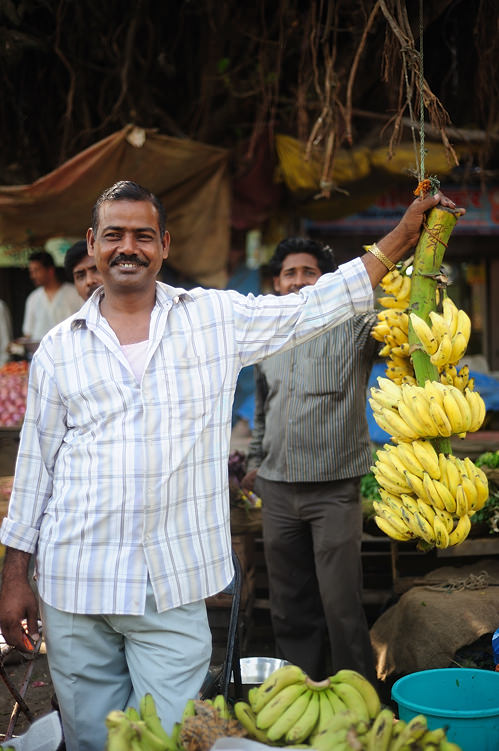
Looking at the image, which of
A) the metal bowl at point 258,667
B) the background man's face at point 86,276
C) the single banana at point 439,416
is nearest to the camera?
the single banana at point 439,416

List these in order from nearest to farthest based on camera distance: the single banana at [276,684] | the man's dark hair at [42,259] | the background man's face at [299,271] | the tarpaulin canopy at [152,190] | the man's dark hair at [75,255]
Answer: the single banana at [276,684] → the background man's face at [299,271] → the man's dark hair at [75,255] → the tarpaulin canopy at [152,190] → the man's dark hair at [42,259]

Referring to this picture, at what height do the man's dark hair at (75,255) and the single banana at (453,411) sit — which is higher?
the man's dark hair at (75,255)

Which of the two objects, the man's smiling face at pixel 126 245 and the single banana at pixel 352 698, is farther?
the man's smiling face at pixel 126 245

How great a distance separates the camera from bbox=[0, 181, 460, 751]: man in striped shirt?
2049mm

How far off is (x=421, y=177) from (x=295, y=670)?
57.8 inches

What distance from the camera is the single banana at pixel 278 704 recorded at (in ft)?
5.63

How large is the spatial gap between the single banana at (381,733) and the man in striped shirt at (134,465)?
2.02 ft

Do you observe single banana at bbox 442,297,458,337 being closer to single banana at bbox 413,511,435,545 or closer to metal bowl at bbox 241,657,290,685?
single banana at bbox 413,511,435,545

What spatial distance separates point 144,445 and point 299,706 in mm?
762

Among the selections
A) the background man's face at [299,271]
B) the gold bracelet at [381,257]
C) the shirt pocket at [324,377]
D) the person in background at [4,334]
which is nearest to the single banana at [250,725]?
the gold bracelet at [381,257]

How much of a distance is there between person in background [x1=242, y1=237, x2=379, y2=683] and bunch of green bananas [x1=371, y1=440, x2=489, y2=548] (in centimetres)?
129

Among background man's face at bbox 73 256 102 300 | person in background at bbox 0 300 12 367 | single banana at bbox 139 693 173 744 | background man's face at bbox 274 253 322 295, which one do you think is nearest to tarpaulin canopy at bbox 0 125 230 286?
person in background at bbox 0 300 12 367

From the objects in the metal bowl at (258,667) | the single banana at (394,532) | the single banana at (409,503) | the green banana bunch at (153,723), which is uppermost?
the single banana at (409,503)

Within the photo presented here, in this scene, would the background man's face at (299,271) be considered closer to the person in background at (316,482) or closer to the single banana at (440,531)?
the person in background at (316,482)
